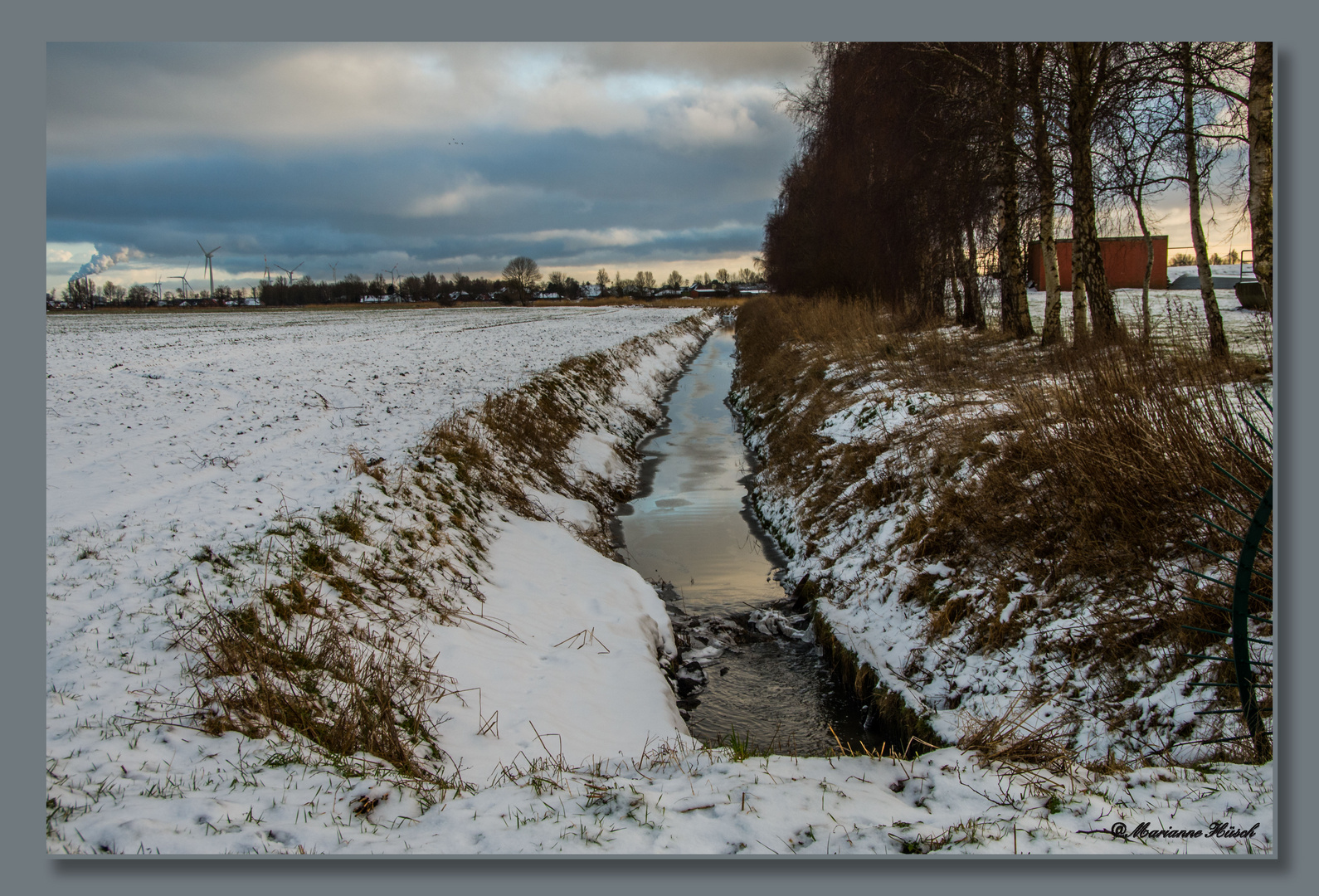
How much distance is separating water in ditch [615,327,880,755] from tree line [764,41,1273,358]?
440cm

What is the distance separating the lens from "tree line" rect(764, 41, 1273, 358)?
741 centimetres

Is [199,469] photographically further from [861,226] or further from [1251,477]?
[861,226]

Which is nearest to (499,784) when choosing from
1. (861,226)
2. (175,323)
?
(861,226)

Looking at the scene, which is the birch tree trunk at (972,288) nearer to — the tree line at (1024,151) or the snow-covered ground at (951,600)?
the tree line at (1024,151)

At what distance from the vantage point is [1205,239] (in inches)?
402

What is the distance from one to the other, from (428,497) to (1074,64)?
10715mm

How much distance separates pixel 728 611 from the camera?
8.18 m

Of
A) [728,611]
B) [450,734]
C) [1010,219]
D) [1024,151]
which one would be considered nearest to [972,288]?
[1010,219]

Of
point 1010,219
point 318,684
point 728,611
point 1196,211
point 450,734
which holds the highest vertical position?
point 1010,219

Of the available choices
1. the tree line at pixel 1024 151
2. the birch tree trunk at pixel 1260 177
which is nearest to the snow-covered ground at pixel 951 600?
the birch tree trunk at pixel 1260 177

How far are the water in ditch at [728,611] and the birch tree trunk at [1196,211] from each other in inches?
168

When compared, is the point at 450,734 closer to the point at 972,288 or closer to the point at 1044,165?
the point at 1044,165

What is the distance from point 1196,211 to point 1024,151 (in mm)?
3484

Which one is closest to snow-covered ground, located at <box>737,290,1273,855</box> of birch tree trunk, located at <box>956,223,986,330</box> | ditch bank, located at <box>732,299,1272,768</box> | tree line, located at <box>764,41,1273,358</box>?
ditch bank, located at <box>732,299,1272,768</box>
